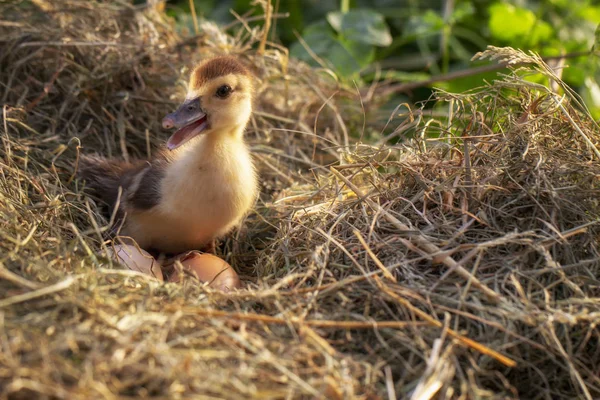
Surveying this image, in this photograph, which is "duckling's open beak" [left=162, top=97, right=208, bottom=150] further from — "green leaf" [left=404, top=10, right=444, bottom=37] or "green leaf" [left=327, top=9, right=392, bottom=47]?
"green leaf" [left=404, top=10, right=444, bottom=37]

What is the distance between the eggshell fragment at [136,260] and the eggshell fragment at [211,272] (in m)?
0.08

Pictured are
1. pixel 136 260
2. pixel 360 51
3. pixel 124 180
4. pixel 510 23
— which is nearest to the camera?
pixel 136 260

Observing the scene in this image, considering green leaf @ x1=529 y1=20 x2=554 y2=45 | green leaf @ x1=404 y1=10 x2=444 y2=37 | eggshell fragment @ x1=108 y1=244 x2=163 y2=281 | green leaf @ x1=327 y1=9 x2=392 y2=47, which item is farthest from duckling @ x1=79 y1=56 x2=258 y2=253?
green leaf @ x1=529 y1=20 x2=554 y2=45

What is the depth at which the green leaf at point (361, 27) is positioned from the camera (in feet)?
13.5

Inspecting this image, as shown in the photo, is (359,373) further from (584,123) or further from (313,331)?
(584,123)

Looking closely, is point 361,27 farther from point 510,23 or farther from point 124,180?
point 124,180

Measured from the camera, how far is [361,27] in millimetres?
4168

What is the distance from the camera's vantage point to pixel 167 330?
165 cm

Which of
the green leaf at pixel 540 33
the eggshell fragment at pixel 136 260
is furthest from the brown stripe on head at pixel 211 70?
the green leaf at pixel 540 33

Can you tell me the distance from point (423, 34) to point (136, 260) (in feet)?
8.73

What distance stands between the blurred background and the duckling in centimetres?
108

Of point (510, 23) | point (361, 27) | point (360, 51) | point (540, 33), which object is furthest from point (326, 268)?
point (540, 33)

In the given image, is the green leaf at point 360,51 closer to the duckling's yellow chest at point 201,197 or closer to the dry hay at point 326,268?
the dry hay at point 326,268

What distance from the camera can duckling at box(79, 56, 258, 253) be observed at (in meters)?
2.69
